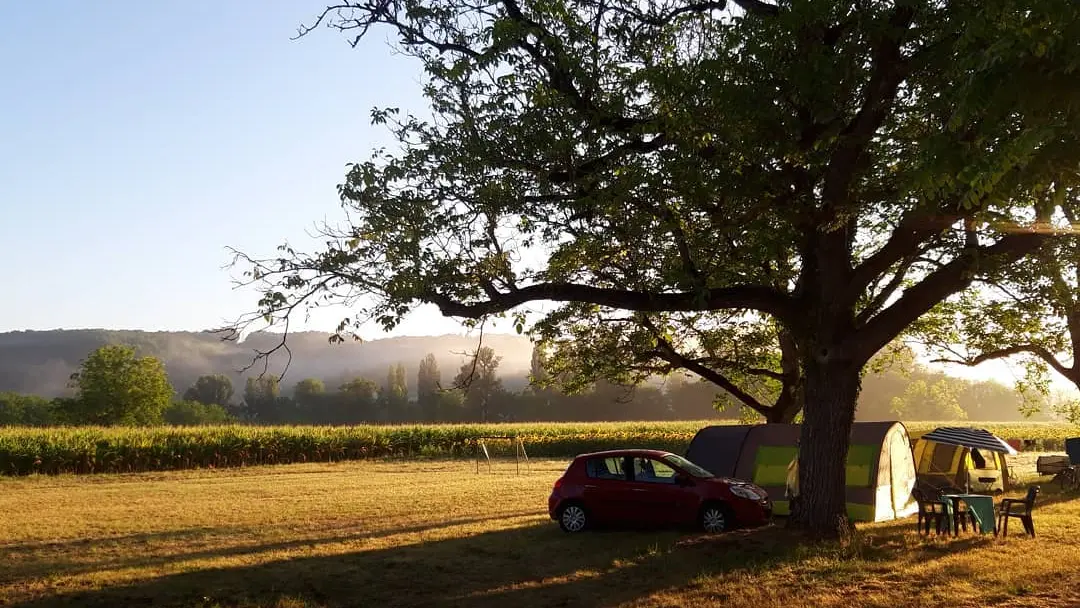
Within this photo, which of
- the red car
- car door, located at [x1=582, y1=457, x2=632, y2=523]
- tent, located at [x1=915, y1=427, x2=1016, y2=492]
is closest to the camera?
the red car

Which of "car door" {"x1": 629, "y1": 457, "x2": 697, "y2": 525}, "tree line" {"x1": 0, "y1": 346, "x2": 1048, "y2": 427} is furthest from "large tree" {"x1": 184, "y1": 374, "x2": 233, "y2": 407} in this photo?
"car door" {"x1": 629, "y1": 457, "x2": 697, "y2": 525}

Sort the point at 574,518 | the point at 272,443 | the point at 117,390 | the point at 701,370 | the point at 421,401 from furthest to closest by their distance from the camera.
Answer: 1. the point at 421,401
2. the point at 117,390
3. the point at 272,443
4. the point at 701,370
5. the point at 574,518

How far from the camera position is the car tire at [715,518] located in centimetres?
1559

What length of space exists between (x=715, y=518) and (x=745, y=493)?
749 millimetres

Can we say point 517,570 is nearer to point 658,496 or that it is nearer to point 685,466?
point 658,496

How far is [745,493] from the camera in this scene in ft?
51.9

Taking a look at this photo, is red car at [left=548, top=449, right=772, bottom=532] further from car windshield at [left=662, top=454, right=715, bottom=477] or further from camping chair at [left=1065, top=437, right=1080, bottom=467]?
camping chair at [left=1065, top=437, right=1080, bottom=467]

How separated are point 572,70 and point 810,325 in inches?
240

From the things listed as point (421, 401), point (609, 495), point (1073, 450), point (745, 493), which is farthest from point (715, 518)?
point (421, 401)

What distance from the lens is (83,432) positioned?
38031mm

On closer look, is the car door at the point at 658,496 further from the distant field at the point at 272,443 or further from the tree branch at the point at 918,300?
the distant field at the point at 272,443

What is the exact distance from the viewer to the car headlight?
619 inches

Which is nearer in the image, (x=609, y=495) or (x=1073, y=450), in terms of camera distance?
(x=609, y=495)

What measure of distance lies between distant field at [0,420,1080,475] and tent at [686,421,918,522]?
2777 centimetres
